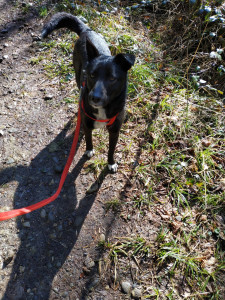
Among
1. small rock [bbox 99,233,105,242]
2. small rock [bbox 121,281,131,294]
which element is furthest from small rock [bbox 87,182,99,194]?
small rock [bbox 121,281,131,294]

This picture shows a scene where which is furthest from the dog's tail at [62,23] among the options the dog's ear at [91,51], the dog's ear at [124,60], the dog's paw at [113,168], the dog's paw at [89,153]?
the dog's paw at [113,168]

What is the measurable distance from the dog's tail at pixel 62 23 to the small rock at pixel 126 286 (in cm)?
324

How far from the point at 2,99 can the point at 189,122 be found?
11.6 ft

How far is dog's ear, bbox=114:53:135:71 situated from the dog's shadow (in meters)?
1.65

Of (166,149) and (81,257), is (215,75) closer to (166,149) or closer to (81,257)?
(166,149)

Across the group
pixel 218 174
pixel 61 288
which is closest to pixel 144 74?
pixel 218 174

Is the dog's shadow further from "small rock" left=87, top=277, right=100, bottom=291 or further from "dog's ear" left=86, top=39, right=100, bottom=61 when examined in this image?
"dog's ear" left=86, top=39, right=100, bottom=61

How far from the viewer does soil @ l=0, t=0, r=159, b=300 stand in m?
2.28

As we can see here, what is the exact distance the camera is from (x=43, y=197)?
288 centimetres

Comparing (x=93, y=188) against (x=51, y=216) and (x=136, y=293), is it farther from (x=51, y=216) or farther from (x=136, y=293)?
(x=136, y=293)

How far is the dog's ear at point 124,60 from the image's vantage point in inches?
79.9

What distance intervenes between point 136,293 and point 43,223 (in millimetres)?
1383

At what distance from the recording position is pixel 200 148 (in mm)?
3430

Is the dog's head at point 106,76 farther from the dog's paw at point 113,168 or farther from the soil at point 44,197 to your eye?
the soil at point 44,197
